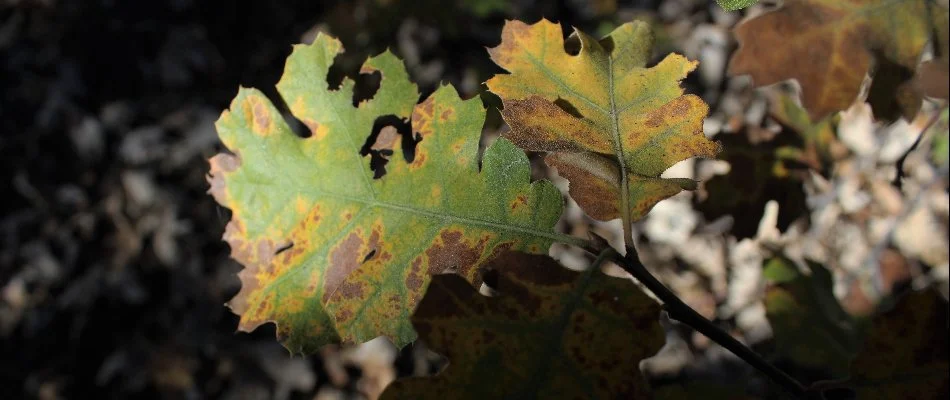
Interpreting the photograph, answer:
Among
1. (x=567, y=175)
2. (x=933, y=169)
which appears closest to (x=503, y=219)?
(x=567, y=175)

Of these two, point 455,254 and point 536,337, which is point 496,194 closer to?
point 455,254

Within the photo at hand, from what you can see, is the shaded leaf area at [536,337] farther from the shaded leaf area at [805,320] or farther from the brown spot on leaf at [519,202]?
the shaded leaf area at [805,320]

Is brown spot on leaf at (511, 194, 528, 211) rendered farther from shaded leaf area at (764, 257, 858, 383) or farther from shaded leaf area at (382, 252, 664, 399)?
shaded leaf area at (764, 257, 858, 383)

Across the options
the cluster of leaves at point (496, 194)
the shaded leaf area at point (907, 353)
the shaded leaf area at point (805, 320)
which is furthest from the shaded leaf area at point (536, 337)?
the shaded leaf area at point (805, 320)

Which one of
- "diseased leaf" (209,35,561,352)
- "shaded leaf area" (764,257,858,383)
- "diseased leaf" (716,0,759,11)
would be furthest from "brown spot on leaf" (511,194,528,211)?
"shaded leaf area" (764,257,858,383)

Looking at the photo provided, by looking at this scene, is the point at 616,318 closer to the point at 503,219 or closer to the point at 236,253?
the point at 503,219

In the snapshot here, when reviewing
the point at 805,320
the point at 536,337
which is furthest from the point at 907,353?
→ the point at 805,320
